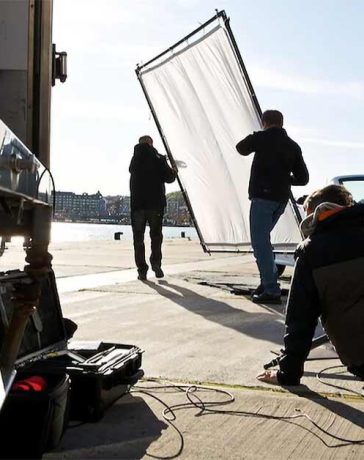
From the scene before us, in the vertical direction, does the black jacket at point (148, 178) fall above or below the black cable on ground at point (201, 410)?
above

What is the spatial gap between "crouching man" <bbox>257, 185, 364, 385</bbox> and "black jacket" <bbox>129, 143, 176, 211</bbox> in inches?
246

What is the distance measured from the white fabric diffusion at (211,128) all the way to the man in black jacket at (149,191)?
3.53 ft

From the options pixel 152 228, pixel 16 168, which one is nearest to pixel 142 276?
pixel 152 228

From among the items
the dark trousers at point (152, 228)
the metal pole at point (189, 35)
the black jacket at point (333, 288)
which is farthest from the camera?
the dark trousers at point (152, 228)

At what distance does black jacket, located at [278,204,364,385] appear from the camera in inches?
132

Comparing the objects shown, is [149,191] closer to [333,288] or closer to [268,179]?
[268,179]

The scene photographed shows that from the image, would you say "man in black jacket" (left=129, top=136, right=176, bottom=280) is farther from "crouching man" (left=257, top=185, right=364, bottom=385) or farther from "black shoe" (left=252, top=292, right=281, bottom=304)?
"crouching man" (left=257, top=185, right=364, bottom=385)

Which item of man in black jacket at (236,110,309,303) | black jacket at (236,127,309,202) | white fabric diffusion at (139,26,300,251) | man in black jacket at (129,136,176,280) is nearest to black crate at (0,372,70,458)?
man in black jacket at (236,110,309,303)

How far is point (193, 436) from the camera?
2945 mm

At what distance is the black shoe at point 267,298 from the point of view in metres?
7.09

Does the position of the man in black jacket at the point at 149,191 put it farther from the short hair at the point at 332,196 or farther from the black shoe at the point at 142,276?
the short hair at the point at 332,196

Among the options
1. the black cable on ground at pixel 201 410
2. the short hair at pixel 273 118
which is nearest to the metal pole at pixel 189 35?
the short hair at pixel 273 118

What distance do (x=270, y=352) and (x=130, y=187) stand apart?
5.71m

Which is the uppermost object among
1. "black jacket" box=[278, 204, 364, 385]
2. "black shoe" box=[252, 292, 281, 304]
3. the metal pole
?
the metal pole
